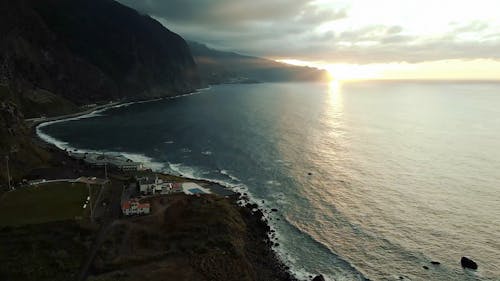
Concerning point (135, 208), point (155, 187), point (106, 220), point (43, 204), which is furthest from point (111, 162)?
point (106, 220)

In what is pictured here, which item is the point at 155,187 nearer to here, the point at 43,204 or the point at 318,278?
the point at 43,204

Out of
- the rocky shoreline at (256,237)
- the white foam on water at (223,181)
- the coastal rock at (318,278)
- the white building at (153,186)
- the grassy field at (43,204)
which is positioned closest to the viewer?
the coastal rock at (318,278)

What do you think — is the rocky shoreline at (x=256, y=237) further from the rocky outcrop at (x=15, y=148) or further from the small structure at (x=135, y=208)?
the small structure at (x=135, y=208)

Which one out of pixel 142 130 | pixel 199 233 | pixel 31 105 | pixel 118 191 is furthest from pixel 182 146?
pixel 31 105

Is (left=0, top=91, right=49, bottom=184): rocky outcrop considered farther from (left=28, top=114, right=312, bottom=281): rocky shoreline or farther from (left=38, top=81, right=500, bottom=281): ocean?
(left=38, top=81, right=500, bottom=281): ocean

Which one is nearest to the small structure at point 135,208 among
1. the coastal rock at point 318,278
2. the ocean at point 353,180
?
the ocean at point 353,180

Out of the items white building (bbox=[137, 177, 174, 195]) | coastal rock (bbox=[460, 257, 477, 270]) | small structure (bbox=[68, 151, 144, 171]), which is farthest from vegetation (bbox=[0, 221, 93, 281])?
coastal rock (bbox=[460, 257, 477, 270])

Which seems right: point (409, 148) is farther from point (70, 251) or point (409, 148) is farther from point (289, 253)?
point (70, 251)
